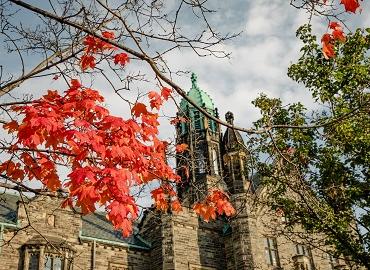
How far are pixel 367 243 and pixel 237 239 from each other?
30.2 feet

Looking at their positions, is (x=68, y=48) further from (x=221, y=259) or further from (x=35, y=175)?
(x=221, y=259)

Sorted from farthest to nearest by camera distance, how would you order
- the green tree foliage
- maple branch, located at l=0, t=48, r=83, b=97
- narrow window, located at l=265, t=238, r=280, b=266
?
1. narrow window, located at l=265, t=238, r=280, b=266
2. the green tree foliage
3. maple branch, located at l=0, t=48, r=83, b=97

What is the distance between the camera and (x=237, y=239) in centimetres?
2075

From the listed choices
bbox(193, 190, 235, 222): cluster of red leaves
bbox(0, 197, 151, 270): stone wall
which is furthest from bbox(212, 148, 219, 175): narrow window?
bbox(193, 190, 235, 222): cluster of red leaves

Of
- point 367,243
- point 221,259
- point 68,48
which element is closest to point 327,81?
point 367,243

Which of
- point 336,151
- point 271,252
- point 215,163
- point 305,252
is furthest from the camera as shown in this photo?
point 215,163

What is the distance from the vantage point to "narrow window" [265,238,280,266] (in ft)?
70.2

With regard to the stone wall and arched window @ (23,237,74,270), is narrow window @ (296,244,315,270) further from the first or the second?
arched window @ (23,237,74,270)

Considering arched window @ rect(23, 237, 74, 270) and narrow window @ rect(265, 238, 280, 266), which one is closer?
arched window @ rect(23, 237, 74, 270)

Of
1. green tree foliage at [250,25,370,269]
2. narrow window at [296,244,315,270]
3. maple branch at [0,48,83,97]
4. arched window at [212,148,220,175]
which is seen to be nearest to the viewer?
maple branch at [0,48,83,97]

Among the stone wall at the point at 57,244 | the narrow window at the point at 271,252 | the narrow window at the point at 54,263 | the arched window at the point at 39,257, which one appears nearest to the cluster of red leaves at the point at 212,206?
the arched window at the point at 39,257

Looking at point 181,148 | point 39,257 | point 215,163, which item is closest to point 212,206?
point 181,148

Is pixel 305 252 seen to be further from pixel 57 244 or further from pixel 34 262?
pixel 34 262

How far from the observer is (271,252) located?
71.5ft
